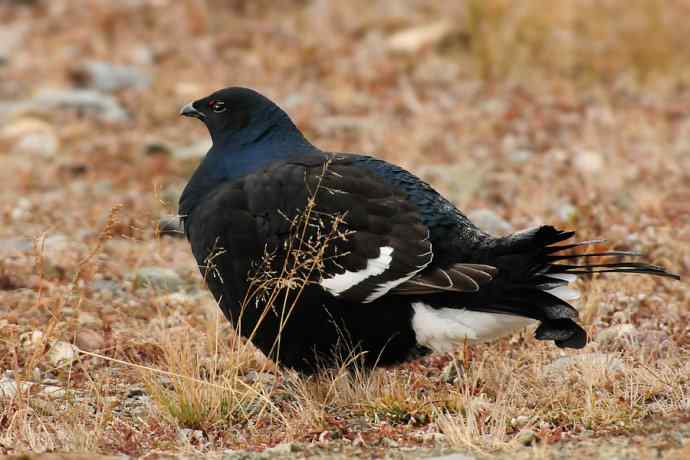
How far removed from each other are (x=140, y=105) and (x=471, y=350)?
A: 643cm

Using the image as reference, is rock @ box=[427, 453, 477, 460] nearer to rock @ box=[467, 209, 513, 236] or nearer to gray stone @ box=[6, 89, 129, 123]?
rock @ box=[467, 209, 513, 236]

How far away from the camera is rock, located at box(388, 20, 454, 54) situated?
40.4 feet

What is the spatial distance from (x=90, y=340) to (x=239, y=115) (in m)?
1.35

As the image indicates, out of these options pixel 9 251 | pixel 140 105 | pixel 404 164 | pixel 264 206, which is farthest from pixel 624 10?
pixel 264 206

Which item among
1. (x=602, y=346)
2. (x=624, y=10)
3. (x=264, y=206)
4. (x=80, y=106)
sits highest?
(x=624, y=10)

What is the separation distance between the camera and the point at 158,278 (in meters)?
6.95

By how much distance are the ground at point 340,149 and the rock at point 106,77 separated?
30 millimetres

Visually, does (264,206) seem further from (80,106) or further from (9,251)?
(80,106)

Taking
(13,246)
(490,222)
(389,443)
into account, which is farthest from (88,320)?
(490,222)

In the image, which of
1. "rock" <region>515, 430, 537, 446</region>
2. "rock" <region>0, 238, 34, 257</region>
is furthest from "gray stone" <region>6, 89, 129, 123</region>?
"rock" <region>515, 430, 537, 446</region>

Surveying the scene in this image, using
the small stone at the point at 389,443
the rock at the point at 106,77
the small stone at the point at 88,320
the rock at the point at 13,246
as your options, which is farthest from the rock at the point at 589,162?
the small stone at the point at 389,443

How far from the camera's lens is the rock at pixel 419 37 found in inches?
485

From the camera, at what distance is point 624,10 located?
12102 mm

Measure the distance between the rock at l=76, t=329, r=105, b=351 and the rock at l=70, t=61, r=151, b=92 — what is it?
6184 millimetres
